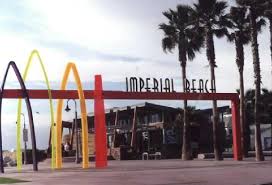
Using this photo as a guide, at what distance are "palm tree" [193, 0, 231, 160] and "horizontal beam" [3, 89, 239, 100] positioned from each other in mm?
2258

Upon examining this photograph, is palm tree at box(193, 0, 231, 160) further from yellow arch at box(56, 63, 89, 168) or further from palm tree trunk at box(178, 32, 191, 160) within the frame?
yellow arch at box(56, 63, 89, 168)

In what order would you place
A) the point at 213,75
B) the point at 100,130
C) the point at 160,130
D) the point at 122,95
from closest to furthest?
the point at 100,130, the point at 122,95, the point at 213,75, the point at 160,130

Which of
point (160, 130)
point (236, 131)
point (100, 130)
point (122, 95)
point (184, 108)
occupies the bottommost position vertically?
point (236, 131)

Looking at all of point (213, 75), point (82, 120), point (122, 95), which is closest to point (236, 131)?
point (213, 75)

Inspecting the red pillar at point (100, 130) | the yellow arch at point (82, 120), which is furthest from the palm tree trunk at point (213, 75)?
the yellow arch at point (82, 120)

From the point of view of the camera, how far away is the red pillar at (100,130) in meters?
34.2

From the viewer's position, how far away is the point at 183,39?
4444cm

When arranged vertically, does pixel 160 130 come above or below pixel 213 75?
below

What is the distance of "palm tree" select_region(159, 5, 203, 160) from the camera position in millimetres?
44312

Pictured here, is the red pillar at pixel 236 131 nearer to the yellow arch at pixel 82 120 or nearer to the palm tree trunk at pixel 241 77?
the palm tree trunk at pixel 241 77

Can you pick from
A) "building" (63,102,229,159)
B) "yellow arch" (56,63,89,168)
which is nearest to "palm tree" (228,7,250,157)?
"building" (63,102,229,159)

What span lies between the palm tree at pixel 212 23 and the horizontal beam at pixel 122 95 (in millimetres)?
2258

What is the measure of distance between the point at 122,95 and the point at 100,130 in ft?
9.62

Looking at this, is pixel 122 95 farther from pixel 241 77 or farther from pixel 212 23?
pixel 241 77
